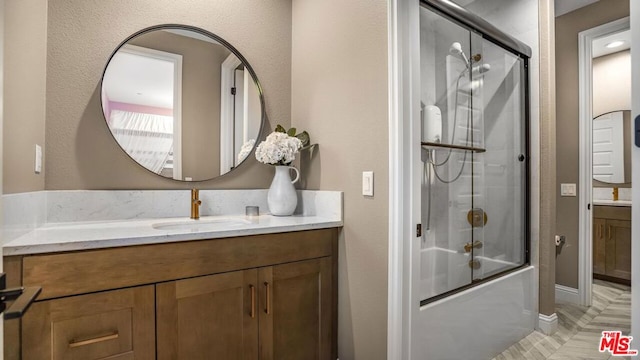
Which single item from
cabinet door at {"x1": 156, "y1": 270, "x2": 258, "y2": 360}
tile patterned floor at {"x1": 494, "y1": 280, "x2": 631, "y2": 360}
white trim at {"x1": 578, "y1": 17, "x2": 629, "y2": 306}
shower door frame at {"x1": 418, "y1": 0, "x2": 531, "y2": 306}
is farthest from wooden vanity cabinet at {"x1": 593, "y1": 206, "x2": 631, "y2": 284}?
cabinet door at {"x1": 156, "y1": 270, "x2": 258, "y2": 360}

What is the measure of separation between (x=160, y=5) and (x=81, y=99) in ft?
2.23

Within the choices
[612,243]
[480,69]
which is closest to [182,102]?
[480,69]

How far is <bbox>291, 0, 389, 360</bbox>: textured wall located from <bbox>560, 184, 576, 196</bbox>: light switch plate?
2.35 meters

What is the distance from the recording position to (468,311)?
5.77 ft

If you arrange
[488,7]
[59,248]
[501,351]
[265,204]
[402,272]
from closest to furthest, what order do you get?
[59,248] < [402,272] < [501,351] < [265,204] < [488,7]

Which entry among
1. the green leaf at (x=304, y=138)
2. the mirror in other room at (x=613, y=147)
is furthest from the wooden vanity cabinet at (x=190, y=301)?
the mirror in other room at (x=613, y=147)

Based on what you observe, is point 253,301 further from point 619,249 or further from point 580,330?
point 619,249

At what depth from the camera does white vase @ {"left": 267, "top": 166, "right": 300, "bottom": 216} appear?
1881 mm

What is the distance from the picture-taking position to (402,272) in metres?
1.44

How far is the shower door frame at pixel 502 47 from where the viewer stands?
5.54 feet

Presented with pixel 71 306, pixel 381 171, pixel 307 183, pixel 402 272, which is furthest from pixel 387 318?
pixel 71 306

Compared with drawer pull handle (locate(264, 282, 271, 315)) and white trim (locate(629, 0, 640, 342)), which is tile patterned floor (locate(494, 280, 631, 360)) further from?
drawer pull handle (locate(264, 282, 271, 315))

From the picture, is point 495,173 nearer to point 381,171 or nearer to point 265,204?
point 381,171

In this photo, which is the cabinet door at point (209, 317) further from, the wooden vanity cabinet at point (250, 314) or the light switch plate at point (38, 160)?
the light switch plate at point (38, 160)
